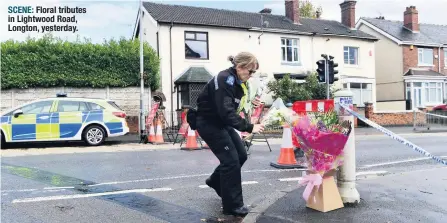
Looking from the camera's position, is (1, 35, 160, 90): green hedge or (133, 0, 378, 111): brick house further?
(133, 0, 378, 111): brick house

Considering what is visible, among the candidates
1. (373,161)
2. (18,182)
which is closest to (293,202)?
(18,182)

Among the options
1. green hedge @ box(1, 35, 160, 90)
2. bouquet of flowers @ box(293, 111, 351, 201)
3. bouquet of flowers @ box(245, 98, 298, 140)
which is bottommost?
bouquet of flowers @ box(293, 111, 351, 201)

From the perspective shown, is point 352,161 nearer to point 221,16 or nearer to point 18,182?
point 18,182

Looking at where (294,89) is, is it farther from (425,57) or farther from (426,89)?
(425,57)

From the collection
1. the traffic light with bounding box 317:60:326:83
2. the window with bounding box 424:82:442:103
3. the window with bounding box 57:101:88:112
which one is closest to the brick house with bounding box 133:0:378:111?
the window with bounding box 424:82:442:103

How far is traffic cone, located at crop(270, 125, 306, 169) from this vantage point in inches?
312

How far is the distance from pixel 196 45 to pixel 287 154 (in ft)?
54.7

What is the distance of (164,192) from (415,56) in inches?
1253

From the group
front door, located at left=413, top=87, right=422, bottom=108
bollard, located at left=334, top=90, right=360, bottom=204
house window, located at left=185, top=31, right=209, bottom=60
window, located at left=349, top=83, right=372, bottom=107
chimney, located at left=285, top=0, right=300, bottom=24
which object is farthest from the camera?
front door, located at left=413, top=87, right=422, bottom=108

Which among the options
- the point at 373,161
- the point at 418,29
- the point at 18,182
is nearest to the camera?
the point at 18,182

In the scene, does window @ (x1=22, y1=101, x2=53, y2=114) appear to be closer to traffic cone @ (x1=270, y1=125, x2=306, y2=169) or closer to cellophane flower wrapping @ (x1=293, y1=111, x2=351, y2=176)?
traffic cone @ (x1=270, y1=125, x2=306, y2=169)

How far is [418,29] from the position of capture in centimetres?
3497

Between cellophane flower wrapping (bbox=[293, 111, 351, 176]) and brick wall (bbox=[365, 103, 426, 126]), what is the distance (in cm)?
2376

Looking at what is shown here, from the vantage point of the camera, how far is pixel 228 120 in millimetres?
4137
